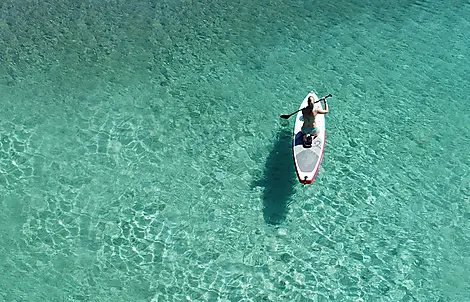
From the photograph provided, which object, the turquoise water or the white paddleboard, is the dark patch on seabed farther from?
the white paddleboard

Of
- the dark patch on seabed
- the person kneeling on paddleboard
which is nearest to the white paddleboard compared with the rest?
the person kneeling on paddleboard

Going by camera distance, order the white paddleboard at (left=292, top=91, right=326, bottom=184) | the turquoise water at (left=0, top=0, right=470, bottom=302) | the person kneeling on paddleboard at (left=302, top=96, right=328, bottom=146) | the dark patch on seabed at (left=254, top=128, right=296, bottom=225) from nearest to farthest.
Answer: the turquoise water at (left=0, top=0, right=470, bottom=302), the white paddleboard at (left=292, top=91, right=326, bottom=184), the dark patch on seabed at (left=254, top=128, right=296, bottom=225), the person kneeling on paddleboard at (left=302, top=96, right=328, bottom=146)

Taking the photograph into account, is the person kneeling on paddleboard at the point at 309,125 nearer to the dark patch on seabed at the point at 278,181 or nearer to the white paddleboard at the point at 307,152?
the white paddleboard at the point at 307,152

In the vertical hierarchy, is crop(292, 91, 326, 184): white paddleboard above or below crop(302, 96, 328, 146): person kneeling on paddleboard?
below

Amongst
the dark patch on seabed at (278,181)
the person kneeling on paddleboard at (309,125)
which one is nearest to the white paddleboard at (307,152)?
the person kneeling on paddleboard at (309,125)

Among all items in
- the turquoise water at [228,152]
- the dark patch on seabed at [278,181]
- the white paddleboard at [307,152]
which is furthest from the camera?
the dark patch on seabed at [278,181]

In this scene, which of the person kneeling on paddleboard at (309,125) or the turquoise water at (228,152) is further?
the person kneeling on paddleboard at (309,125)
